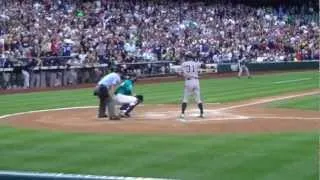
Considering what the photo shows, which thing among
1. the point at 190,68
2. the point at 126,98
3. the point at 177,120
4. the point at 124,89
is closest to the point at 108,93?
the point at 126,98

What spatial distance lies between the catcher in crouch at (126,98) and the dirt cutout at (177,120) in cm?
33

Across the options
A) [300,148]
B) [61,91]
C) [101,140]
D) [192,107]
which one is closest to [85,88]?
[61,91]

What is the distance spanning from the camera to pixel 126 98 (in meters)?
16.3

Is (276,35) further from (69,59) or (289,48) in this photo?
(69,59)

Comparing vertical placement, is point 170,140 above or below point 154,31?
below

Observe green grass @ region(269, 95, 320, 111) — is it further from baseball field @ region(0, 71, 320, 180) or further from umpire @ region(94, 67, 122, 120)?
umpire @ region(94, 67, 122, 120)

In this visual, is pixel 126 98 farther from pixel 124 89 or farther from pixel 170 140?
pixel 170 140

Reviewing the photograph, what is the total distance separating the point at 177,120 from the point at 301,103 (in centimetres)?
564

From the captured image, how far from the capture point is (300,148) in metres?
10.5

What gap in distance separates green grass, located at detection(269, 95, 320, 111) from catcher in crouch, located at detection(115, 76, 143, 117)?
4547 mm

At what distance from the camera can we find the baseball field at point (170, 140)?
8.91 m

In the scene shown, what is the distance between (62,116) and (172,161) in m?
7.70

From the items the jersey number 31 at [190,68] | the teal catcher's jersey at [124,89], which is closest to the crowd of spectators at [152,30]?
the teal catcher's jersey at [124,89]

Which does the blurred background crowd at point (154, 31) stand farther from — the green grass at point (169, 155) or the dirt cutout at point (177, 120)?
the green grass at point (169, 155)
